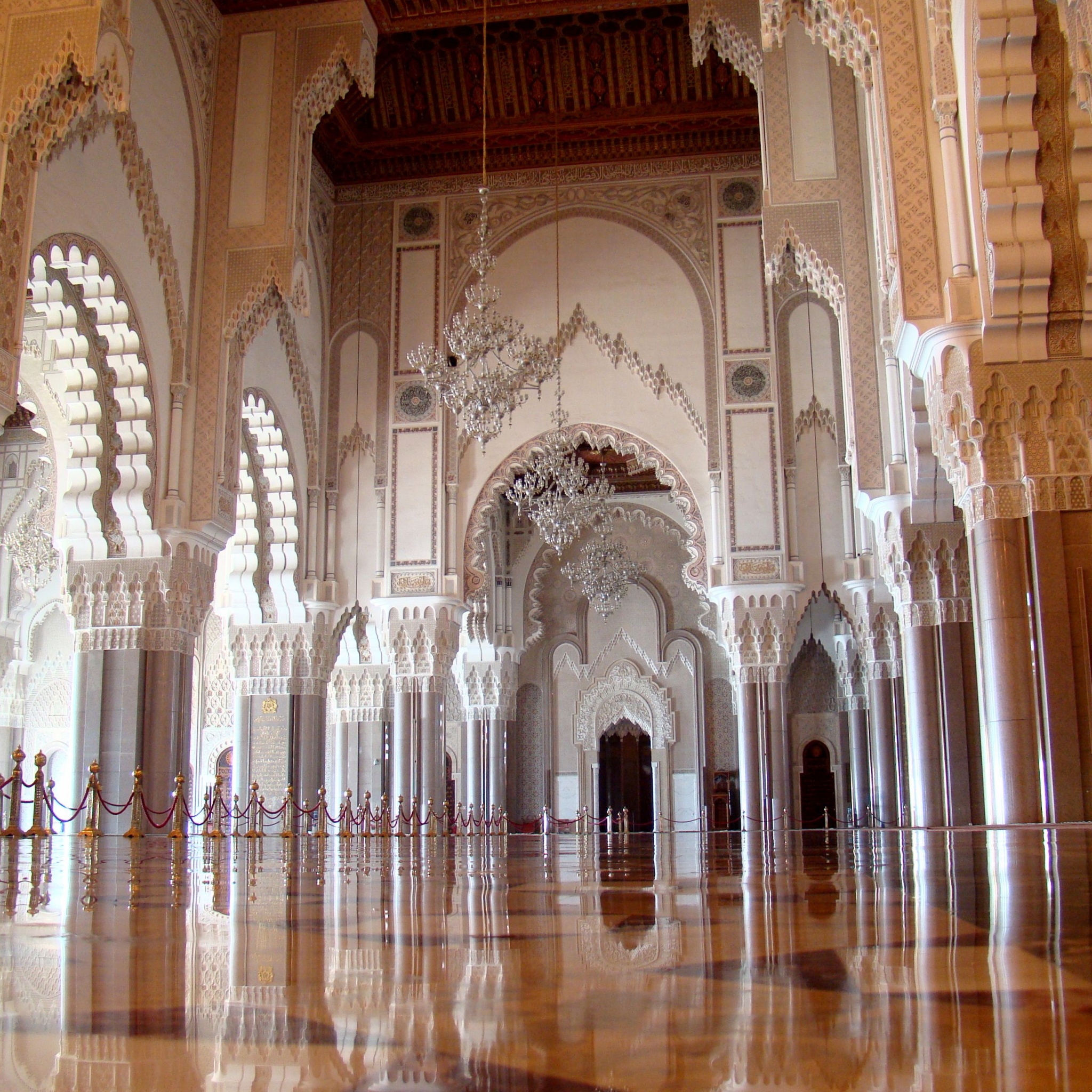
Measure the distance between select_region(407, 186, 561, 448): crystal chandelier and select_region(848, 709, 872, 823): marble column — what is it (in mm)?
7140

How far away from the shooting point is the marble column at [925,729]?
7586 millimetres

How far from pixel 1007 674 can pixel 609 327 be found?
713 centimetres

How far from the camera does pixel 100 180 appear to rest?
25.4 feet

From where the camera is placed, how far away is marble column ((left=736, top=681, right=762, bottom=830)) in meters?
10.9

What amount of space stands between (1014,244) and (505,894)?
14.1 ft

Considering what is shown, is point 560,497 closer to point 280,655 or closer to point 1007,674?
point 280,655

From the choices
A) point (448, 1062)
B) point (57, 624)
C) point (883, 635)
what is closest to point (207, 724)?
point (57, 624)

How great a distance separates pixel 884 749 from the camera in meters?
11.3

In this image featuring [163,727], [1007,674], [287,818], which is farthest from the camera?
[287,818]

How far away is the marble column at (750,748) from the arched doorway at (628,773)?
4.92 meters

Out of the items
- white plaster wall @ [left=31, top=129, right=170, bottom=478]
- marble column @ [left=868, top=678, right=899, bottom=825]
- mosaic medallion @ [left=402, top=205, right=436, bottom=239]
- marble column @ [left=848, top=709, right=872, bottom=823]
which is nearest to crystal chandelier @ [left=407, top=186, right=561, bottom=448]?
white plaster wall @ [left=31, top=129, right=170, bottom=478]

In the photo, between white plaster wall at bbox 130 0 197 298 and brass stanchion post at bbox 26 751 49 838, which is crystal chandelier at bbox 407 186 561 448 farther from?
brass stanchion post at bbox 26 751 49 838


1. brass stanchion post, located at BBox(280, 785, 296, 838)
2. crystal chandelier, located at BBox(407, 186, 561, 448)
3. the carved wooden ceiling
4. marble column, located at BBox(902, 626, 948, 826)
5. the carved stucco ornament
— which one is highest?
the carved wooden ceiling

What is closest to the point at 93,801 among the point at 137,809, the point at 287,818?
the point at 137,809
